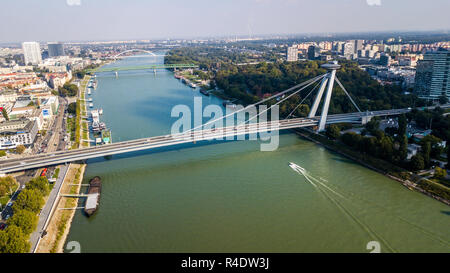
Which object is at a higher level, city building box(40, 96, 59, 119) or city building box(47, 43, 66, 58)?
city building box(47, 43, 66, 58)

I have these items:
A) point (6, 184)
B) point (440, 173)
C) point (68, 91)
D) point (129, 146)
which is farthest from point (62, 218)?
point (68, 91)

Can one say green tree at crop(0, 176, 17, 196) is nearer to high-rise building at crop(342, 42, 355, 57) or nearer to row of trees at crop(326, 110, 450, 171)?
row of trees at crop(326, 110, 450, 171)

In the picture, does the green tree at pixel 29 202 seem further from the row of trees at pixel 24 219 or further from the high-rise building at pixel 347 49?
the high-rise building at pixel 347 49

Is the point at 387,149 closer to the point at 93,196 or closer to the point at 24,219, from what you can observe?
the point at 93,196

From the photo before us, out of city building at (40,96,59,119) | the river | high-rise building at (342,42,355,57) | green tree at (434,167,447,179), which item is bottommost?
the river

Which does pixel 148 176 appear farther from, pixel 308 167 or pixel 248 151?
pixel 308 167

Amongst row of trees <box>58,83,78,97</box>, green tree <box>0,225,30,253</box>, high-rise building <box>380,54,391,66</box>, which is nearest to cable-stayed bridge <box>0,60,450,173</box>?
green tree <box>0,225,30,253</box>
